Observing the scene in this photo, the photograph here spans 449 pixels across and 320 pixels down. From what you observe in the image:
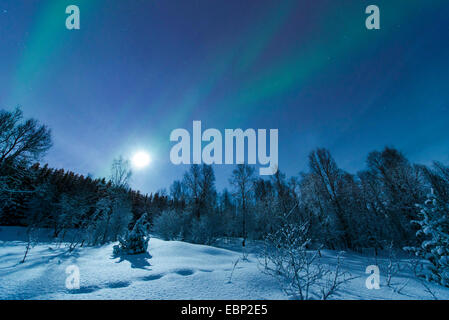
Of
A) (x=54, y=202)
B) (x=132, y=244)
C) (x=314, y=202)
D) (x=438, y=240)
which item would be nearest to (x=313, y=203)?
(x=314, y=202)

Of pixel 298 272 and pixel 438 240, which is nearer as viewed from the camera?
pixel 298 272

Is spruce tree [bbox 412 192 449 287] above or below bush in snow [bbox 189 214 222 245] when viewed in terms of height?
above

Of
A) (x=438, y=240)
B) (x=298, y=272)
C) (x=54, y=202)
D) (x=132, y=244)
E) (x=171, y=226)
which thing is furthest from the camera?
(x=54, y=202)

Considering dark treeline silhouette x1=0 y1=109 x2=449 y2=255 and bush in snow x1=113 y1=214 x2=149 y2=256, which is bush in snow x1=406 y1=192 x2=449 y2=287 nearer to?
dark treeline silhouette x1=0 y1=109 x2=449 y2=255

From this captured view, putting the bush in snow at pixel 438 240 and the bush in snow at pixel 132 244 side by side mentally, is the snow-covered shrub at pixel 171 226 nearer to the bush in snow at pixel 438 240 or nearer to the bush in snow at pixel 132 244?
the bush in snow at pixel 132 244

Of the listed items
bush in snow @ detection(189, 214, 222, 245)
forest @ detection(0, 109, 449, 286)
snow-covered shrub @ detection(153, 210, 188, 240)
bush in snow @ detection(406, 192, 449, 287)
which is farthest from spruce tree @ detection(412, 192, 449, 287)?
snow-covered shrub @ detection(153, 210, 188, 240)

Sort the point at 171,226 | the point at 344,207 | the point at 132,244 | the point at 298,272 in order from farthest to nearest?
the point at 171,226 → the point at 344,207 → the point at 132,244 → the point at 298,272

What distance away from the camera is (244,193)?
19.4 meters

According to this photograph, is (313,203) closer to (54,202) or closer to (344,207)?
(344,207)

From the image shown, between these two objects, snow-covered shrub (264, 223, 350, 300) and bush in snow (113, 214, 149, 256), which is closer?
snow-covered shrub (264, 223, 350, 300)

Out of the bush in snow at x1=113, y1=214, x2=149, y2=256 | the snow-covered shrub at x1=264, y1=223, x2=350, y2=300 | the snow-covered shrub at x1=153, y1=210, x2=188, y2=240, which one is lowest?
the snow-covered shrub at x1=153, y1=210, x2=188, y2=240

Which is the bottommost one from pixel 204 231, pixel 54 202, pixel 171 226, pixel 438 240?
pixel 171 226
